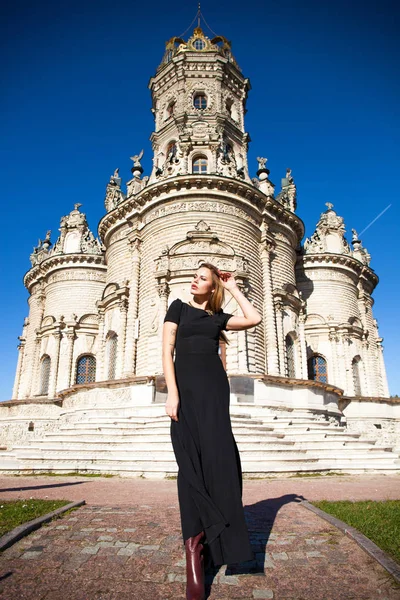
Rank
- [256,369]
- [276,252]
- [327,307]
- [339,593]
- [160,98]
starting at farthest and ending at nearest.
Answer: [160,98]
[327,307]
[276,252]
[256,369]
[339,593]

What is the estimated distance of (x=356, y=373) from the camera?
29.1 metres

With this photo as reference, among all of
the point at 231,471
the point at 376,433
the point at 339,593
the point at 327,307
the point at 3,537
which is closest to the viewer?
the point at 339,593

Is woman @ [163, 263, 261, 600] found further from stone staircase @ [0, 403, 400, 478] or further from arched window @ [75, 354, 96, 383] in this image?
arched window @ [75, 354, 96, 383]

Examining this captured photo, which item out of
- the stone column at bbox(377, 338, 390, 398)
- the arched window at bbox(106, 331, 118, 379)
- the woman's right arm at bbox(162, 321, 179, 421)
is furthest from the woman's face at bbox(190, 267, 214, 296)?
the stone column at bbox(377, 338, 390, 398)

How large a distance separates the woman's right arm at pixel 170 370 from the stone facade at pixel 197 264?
16.6 m

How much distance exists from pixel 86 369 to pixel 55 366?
6.93 ft

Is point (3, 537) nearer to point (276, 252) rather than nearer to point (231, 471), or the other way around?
point (231, 471)

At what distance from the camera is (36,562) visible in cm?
345

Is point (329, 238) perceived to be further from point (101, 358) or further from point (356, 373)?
point (101, 358)

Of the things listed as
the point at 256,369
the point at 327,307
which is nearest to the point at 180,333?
the point at 256,369

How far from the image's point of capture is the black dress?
10.3 ft

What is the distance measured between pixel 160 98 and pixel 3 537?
Answer: 34348mm

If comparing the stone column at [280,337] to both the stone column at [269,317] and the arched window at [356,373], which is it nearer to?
the stone column at [269,317]

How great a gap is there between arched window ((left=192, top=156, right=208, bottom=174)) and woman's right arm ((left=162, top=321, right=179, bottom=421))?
2398cm
